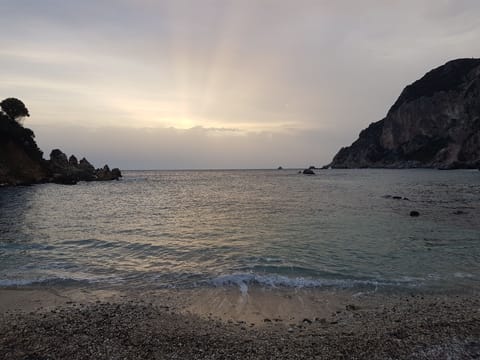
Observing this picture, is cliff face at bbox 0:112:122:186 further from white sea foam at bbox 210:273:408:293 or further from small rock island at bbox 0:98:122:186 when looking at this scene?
white sea foam at bbox 210:273:408:293

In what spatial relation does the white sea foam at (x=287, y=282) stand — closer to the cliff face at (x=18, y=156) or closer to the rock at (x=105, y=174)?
the cliff face at (x=18, y=156)

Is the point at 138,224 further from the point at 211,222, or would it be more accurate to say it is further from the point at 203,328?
the point at 203,328

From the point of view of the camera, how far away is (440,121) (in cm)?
17000

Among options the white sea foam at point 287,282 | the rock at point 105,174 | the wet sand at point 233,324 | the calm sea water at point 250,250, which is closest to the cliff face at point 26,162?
the rock at point 105,174

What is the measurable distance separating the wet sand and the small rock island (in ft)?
229

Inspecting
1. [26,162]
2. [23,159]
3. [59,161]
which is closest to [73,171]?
[59,161]

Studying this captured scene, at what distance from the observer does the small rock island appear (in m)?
69.3

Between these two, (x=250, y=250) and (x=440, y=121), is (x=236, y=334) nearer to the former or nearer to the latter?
(x=250, y=250)

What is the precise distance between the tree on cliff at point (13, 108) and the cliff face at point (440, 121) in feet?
497

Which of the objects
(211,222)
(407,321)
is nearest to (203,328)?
(407,321)

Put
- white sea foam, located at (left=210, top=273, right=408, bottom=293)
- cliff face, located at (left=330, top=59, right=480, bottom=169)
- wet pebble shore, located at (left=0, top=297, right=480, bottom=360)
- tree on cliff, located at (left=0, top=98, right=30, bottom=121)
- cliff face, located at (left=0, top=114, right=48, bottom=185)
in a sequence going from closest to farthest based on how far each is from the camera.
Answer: wet pebble shore, located at (left=0, top=297, right=480, bottom=360)
white sea foam, located at (left=210, top=273, right=408, bottom=293)
cliff face, located at (left=0, top=114, right=48, bottom=185)
tree on cliff, located at (left=0, top=98, right=30, bottom=121)
cliff face, located at (left=330, top=59, right=480, bottom=169)

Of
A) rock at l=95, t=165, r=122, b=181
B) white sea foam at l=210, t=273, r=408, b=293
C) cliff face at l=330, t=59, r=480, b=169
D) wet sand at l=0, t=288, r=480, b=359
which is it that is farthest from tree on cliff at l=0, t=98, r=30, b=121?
cliff face at l=330, t=59, r=480, b=169

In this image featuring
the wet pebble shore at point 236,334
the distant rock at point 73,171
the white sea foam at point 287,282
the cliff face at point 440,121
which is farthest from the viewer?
the cliff face at point 440,121

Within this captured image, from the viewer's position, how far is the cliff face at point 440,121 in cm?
14088
